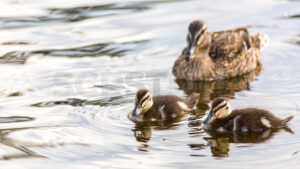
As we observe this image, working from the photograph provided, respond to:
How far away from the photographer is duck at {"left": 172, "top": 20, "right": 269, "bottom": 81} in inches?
345

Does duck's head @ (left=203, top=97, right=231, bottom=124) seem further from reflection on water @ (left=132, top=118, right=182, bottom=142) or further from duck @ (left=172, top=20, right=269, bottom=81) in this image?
duck @ (left=172, top=20, right=269, bottom=81)

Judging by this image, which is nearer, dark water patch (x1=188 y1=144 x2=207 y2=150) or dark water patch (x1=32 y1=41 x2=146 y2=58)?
dark water patch (x1=188 y1=144 x2=207 y2=150)

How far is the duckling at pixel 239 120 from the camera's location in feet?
21.0

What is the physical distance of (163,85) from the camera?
8398 mm

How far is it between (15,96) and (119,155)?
248 centimetres

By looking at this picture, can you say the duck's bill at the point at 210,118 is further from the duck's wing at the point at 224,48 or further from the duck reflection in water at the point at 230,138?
the duck's wing at the point at 224,48

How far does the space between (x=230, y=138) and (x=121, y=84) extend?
7.72 feet

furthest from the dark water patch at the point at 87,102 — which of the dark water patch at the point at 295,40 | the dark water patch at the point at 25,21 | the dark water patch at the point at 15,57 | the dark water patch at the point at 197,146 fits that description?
the dark water patch at the point at 25,21

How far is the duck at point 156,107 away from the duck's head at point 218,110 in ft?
1.87

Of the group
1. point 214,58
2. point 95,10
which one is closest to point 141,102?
point 214,58

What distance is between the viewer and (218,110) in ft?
21.2

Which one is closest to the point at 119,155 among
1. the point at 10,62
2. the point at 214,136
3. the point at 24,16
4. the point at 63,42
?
the point at 214,136

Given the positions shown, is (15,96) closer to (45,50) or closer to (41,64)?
(41,64)

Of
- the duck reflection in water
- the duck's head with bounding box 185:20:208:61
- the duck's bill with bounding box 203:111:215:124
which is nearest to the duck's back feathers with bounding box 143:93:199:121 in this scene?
the duck's bill with bounding box 203:111:215:124
